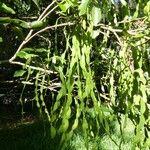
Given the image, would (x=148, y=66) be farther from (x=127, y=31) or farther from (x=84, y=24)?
(x=84, y=24)

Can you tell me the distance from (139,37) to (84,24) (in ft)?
0.38

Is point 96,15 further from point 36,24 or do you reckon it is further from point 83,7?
point 36,24

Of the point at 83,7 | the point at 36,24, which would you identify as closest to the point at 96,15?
the point at 83,7

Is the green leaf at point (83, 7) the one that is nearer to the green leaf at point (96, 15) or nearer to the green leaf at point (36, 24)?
the green leaf at point (96, 15)

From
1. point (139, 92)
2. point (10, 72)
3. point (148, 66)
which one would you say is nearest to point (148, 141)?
point (139, 92)

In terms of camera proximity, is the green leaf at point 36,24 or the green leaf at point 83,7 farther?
the green leaf at point 36,24

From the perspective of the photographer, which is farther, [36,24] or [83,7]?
[36,24]

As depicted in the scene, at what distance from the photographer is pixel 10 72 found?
4.28m

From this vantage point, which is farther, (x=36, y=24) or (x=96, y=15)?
(x=36, y=24)

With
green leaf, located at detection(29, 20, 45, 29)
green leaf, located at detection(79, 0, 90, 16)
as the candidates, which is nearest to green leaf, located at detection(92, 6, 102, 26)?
green leaf, located at detection(79, 0, 90, 16)

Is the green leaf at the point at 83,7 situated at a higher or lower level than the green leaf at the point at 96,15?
higher

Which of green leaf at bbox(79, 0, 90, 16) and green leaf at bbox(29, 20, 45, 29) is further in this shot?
green leaf at bbox(29, 20, 45, 29)

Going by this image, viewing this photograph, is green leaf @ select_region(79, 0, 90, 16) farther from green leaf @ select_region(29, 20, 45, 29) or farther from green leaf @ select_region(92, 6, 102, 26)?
green leaf @ select_region(29, 20, 45, 29)

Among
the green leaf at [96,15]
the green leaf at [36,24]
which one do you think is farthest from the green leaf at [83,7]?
the green leaf at [36,24]
